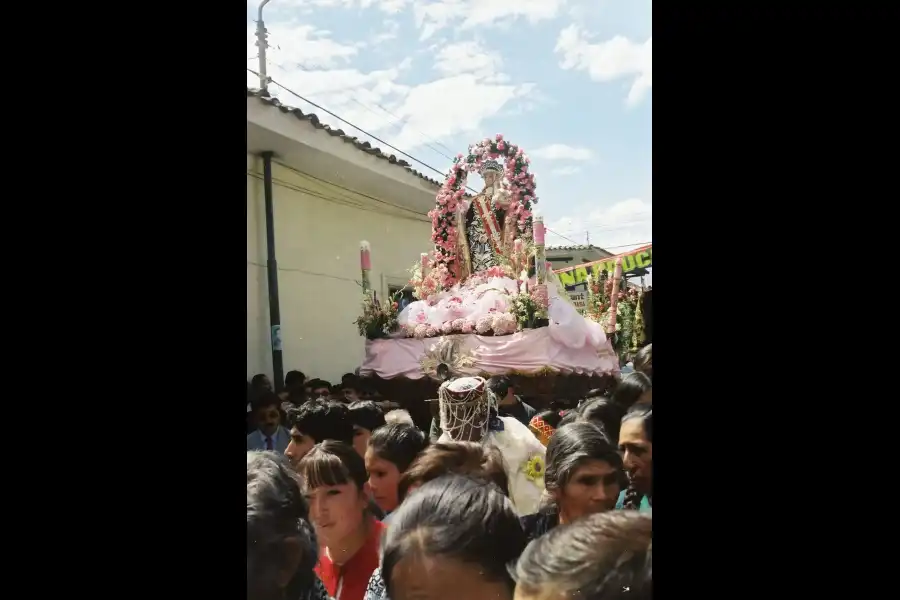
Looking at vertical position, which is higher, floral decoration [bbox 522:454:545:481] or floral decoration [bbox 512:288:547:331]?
floral decoration [bbox 512:288:547:331]

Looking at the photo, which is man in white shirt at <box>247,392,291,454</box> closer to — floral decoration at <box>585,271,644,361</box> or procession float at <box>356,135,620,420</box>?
procession float at <box>356,135,620,420</box>

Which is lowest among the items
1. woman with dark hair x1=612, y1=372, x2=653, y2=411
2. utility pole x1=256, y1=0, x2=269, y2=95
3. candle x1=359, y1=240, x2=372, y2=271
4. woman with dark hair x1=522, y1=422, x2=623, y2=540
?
woman with dark hair x1=522, y1=422, x2=623, y2=540

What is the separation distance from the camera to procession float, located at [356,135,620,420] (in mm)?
2148

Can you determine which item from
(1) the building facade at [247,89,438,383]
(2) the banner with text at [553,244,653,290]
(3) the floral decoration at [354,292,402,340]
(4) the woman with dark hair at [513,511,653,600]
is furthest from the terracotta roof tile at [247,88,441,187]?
(4) the woman with dark hair at [513,511,653,600]

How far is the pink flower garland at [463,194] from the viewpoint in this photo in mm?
2125

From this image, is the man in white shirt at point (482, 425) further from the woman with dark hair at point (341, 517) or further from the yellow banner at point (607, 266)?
the yellow banner at point (607, 266)

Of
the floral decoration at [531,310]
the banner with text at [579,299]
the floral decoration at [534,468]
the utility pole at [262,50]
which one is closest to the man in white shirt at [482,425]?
the floral decoration at [534,468]

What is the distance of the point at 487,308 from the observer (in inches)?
89.9

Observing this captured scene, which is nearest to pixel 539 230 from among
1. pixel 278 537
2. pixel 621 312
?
pixel 621 312

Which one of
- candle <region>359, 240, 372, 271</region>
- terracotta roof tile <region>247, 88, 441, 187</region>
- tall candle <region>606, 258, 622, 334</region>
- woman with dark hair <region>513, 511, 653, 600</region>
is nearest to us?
woman with dark hair <region>513, 511, 653, 600</region>

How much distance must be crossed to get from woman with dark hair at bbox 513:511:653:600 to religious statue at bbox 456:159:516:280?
0.93 metres

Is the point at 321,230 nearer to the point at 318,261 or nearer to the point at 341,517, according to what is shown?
the point at 318,261
